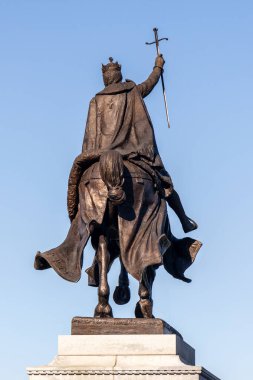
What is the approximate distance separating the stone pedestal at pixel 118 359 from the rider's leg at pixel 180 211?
8.24 ft

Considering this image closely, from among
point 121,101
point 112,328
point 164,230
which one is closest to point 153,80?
point 121,101

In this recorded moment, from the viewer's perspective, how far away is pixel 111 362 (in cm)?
2045

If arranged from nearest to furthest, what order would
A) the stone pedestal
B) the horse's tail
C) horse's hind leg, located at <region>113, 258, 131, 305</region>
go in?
the stone pedestal → the horse's tail → horse's hind leg, located at <region>113, 258, 131, 305</region>

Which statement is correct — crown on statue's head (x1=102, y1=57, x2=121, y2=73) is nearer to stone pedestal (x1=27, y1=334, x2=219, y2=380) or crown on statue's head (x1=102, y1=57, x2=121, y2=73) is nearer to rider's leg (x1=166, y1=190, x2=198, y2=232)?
rider's leg (x1=166, y1=190, x2=198, y2=232)

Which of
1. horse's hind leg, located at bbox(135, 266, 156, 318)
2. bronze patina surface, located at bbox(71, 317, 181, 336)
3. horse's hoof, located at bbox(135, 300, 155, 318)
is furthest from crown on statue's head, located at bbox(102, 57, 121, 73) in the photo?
bronze patina surface, located at bbox(71, 317, 181, 336)

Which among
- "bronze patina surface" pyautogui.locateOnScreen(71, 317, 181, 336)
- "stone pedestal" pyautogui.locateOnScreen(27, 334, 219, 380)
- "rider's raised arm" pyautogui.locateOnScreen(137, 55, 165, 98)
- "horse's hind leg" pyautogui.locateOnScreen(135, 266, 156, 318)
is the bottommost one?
"stone pedestal" pyautogui.locateOnScreen(27, 334, 219, 380)

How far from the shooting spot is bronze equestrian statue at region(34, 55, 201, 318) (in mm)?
21391

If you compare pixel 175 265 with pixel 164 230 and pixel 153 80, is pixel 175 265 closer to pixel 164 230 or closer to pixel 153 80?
pixel 164 230

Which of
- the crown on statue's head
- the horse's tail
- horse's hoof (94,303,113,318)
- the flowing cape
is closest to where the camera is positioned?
the horse's tail

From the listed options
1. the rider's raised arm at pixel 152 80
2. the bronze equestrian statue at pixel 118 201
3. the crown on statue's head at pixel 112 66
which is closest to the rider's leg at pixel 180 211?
the bronze equestrian statue at pixel 118 201

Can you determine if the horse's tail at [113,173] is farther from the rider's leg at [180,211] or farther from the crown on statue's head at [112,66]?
the crown on statue's head at [112,66]

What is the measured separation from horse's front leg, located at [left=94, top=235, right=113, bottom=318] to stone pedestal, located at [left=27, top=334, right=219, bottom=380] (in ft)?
2.20

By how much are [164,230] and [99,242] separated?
40.8 inches

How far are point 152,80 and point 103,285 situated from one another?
357 cm
